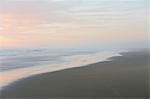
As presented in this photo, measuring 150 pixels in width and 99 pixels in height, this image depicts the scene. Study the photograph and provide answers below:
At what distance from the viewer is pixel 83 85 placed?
8.57 meters

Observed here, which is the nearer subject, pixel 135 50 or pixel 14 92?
pixel 14 92

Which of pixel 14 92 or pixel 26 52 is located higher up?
pixel 26 52

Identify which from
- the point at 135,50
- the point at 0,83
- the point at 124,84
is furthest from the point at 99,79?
the point at 135,50

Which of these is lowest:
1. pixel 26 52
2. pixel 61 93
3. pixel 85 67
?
pixel 61 93

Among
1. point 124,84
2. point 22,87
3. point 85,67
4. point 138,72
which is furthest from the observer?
point 85,67

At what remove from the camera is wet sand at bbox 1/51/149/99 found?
7.61m

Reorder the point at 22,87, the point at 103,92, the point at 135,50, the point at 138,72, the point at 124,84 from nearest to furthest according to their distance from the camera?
1. the point at 103,92
2. the point at 124,84
3. the point at 22,87
4. the point at 138,72
5. the point at 135,50

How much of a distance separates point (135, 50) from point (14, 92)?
36.1ft

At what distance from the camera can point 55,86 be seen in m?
8.81

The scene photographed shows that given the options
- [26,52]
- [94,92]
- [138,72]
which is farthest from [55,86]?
[26,52]

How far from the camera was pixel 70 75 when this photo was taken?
10.6 m

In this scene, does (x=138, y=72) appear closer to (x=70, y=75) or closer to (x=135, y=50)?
(x=70, y=75)

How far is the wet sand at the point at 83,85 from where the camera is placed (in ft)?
25.0

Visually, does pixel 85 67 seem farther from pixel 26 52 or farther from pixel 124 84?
pixel 26 52
